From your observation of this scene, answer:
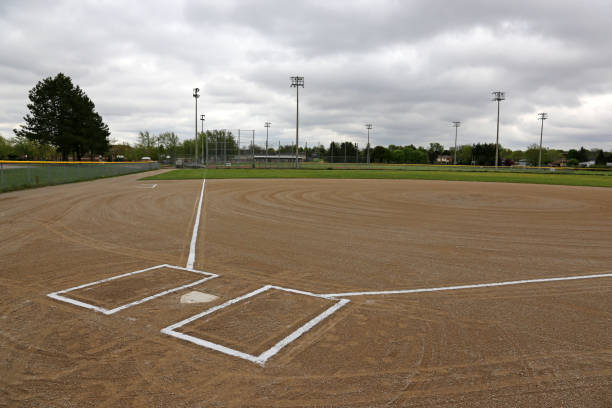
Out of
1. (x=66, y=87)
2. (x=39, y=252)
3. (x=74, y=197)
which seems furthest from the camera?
(x=66, y=87)

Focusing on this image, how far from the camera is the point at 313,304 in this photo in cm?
523

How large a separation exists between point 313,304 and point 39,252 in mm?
6152

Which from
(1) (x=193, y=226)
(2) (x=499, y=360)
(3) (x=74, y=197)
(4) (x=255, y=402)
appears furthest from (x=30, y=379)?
(3) (x=74, y=197)

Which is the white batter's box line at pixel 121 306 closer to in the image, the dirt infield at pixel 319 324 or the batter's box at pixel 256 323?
the dirt infield at pixel 319 324

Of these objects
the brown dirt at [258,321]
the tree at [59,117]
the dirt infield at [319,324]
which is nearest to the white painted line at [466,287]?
the dirt infield at [319,324]

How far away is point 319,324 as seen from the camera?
458 cm

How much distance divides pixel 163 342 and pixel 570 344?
431cm

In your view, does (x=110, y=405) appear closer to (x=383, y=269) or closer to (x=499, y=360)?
(x=499, y=360)

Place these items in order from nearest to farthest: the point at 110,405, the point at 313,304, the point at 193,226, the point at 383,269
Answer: the point at 110,405, the point at 313,304, the point at 383,269, the point at 193,226

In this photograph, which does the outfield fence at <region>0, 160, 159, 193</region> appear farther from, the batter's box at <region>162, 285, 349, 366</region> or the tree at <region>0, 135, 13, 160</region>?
the tree at <region>0, 135, 13, 160</region>

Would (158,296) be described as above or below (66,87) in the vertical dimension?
below

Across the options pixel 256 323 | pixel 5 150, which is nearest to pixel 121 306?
pixel 256 323

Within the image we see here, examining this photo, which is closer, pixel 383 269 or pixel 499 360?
pixel 499 360

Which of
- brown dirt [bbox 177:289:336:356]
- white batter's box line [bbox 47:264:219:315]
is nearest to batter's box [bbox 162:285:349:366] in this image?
brown dirt [bbox 177:289:336:356]
